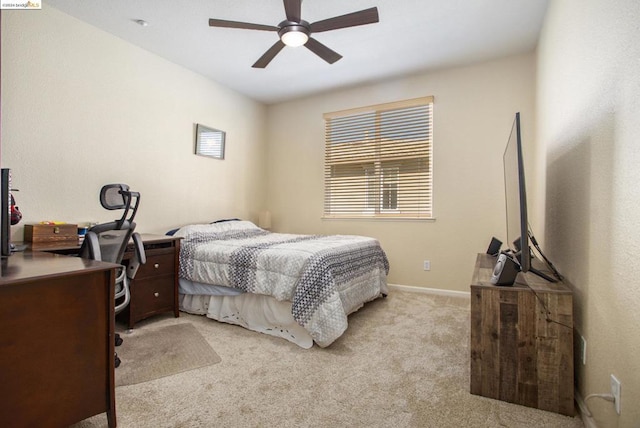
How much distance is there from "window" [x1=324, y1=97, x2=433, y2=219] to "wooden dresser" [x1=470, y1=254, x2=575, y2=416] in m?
2.31

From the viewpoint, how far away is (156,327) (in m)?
2.63

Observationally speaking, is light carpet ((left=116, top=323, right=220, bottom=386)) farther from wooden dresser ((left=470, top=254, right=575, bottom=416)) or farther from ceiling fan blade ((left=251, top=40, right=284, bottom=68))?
ceiling fan blade ((left=251, top=40, right=284, bottom=68))

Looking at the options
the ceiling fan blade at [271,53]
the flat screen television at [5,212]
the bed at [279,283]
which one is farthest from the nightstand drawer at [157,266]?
the ceiling fan blade at [271,53]

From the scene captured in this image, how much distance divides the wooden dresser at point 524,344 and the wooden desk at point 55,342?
1.74 meters

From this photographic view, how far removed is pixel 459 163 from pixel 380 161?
0.94 metres

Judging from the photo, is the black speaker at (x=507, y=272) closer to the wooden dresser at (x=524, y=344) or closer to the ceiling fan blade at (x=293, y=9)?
the wooden dresser at (x=524, y=344)

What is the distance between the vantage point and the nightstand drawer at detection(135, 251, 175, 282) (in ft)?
8.71

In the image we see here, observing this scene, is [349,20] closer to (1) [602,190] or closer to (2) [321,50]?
(2) [321,50]

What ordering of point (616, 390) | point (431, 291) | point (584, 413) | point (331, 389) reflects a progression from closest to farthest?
1. point (616, 390)
2. point (584, 413)
3. point (331, 389)
4. point (431, 291)

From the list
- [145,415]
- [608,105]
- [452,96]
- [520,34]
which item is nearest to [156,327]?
[145,415]

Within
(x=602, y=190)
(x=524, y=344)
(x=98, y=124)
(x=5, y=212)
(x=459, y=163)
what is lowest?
(x=524, y=344)

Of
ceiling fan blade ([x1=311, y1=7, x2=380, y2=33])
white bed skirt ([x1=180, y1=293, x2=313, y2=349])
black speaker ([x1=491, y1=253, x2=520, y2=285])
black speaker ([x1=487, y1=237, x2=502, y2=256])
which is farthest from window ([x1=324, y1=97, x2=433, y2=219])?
black speaker ([x1=491, y1=253, x2=520, y2=285])

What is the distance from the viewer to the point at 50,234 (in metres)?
2.27

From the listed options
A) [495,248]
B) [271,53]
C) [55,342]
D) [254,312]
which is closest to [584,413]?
Answer: [495,248]
